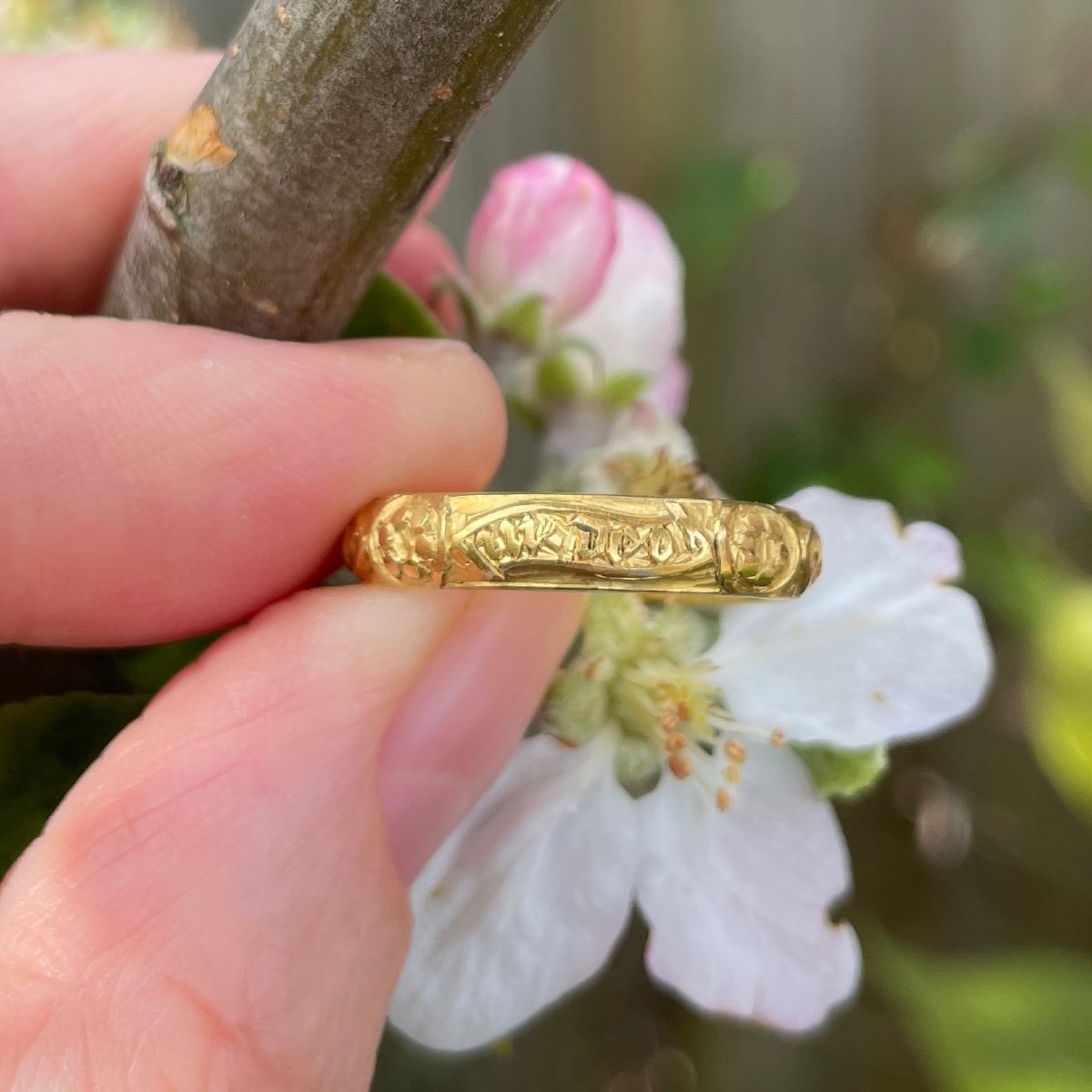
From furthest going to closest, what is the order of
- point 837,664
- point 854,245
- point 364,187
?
point 854,245
point 837,664
point 364,187

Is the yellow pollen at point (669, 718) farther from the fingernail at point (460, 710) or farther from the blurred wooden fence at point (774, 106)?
the blurred wooden fence at point (774, 106)

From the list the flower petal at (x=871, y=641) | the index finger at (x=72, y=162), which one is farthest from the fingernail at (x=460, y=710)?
the index finger at (x=72, y=162)

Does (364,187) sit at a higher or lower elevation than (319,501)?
higher

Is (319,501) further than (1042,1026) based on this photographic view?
No

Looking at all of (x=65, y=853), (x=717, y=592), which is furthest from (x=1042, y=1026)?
(x=65, y=853)

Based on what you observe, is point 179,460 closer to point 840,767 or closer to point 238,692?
point 238,692

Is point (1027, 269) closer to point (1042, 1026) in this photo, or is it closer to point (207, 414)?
point (1042, 1026)

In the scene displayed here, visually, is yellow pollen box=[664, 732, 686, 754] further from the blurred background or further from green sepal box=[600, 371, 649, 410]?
the blurred background
